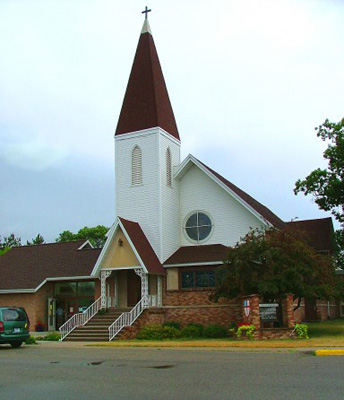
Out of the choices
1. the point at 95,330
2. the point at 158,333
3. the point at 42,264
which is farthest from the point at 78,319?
the point at 42,264

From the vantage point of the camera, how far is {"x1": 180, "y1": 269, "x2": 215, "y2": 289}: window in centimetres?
2817

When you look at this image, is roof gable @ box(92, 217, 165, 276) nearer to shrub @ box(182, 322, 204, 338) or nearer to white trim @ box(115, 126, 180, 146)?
shrub @ box(182, 322, 204, 338)

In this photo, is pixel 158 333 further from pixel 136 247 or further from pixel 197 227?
pixel 197 227

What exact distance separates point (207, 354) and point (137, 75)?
20.4m

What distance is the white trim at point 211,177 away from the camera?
28.0 m

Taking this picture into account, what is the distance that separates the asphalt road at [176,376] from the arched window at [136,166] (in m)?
14.8

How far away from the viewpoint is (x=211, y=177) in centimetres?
3000

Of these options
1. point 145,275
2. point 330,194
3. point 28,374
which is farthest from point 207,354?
point 330,194

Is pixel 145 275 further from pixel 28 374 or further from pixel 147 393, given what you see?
pixel 147 393

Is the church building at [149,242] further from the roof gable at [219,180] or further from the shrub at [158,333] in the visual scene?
the shrub at [158,333]

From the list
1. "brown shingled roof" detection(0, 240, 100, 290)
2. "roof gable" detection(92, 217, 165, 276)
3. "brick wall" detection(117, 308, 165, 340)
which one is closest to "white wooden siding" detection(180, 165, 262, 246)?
"roof gable" detection(92, 217, 165, 276)

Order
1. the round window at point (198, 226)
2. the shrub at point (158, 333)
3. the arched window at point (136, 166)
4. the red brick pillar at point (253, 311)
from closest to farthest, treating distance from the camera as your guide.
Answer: the red brick pillar at point (253, 311) → the shrub at point (158, 333) → the round window at point (198, 226) → the arched window at point (136, 166)

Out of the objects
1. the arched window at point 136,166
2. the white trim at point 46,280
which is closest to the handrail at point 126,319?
the white trim at point 46,280

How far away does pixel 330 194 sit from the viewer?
33438 mm
